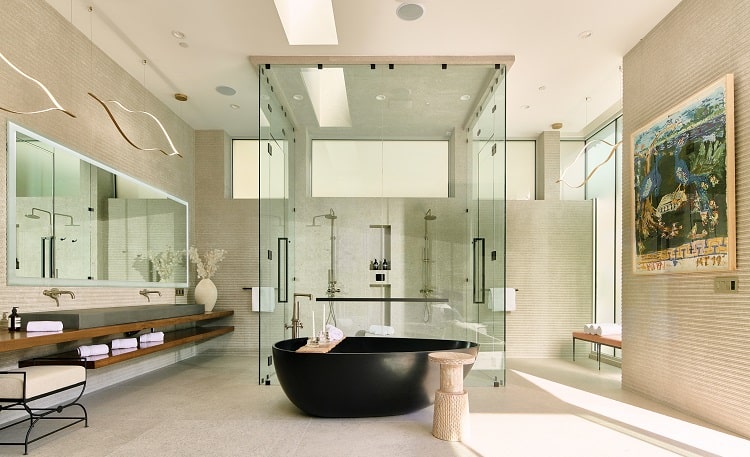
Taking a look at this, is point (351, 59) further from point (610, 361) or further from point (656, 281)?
point (610, 361)

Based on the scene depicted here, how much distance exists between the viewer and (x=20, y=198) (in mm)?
3705

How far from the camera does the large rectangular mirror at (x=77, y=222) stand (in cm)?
373

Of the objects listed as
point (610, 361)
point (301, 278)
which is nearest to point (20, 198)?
point (301, 278)

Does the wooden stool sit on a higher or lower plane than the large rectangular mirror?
lower

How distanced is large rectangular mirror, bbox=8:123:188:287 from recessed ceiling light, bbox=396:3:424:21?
3.10 m

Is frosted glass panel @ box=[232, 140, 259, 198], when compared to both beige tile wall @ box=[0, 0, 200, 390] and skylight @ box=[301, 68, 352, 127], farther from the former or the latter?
skylight @ box=[301, 68, 352, 127]

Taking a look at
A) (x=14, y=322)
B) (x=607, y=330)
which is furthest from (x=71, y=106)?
(x=607, y=330)

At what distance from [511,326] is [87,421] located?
542 centimetres

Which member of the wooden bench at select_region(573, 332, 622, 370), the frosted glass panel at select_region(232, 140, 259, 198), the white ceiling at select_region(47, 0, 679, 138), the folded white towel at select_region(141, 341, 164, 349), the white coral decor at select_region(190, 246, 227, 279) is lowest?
the wooden bench at select_region(573, 332, 622, 370)

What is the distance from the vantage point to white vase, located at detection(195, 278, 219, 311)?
6711mm

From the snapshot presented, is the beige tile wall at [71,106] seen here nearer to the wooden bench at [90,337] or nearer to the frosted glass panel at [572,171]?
the wooden bench at [90,337]

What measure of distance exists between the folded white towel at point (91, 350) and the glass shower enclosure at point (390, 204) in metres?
1.45

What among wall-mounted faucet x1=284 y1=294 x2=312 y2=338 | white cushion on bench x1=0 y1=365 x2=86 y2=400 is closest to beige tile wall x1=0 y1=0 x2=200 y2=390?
white cushion on bench x1=0 y1=365 x2=86 y2=400

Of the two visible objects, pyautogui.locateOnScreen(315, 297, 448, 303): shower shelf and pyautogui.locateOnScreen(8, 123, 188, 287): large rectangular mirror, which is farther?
pyautogui.locateOnScreen(315, 297, 448, 303): shower shelf
